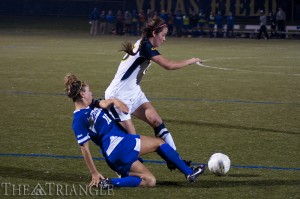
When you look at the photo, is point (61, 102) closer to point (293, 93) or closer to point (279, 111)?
point (279, 111)

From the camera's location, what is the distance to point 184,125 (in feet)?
38.6

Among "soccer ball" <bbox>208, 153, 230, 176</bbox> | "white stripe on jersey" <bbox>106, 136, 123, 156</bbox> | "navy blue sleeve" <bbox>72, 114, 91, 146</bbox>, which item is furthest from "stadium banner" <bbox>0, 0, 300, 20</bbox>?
"navy blue sleeve" <bbox>72, 114, 91, 146</bbox>

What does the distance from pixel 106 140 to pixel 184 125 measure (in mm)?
4427

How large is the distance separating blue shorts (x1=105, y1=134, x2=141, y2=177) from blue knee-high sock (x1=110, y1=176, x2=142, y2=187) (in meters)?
0.08

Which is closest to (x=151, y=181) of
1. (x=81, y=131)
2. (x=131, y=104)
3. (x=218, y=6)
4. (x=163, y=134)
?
(x=81, y=131)

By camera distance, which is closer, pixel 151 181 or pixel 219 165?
pixel 151 181

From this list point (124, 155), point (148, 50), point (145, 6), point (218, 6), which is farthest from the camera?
point (145, 6)

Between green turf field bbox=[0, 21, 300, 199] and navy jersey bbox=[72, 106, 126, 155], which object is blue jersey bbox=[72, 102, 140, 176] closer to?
navy jersey bbox=[72, 106, 126, 155]

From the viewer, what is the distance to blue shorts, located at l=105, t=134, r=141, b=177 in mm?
7402

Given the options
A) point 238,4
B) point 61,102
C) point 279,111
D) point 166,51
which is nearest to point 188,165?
point 279,111

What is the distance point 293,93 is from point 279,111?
2.88m

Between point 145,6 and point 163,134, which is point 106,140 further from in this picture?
point 145,6

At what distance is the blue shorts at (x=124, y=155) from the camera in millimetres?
7402

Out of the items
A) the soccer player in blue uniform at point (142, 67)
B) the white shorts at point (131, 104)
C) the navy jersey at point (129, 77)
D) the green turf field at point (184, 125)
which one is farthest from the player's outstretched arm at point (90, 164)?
the navy jersey at point (129, 77)
